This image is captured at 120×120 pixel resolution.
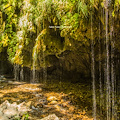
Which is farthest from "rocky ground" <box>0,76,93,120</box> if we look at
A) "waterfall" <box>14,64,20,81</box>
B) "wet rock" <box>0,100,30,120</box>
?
"waterfall" <box>14,64,20,81</box>

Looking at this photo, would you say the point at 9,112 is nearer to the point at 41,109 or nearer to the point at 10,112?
the point at 10,112

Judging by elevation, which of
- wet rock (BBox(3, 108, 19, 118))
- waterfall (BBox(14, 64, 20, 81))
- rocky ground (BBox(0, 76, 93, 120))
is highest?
waterfall (BBox(14, 64, 20, 81))

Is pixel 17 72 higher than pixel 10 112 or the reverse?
higher

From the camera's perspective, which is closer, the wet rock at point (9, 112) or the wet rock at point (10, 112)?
the wet rock at point (9, 112)

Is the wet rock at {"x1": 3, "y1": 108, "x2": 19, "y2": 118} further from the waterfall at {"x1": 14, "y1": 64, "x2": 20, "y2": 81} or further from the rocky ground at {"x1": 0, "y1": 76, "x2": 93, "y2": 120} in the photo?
the waterfall at {"x1": 14, "y1": 64, "x2": 20, "y2": 81}

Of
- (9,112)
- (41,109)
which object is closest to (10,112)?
(9,112)

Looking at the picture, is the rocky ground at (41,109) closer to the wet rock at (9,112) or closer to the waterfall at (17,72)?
the wet rock at (9,112)

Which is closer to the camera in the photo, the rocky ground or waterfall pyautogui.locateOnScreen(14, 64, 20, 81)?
the rocky ground

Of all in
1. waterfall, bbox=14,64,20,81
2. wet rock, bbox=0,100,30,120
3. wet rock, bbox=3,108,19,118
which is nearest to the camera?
wet rock, bbox=0,100,30,120

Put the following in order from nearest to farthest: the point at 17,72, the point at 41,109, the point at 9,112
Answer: the point at 9,112, the point at 41,109, the point at 17,72

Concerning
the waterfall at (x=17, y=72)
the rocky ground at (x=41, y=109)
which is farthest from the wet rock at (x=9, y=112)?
the waterfall at (x=17, y=72)

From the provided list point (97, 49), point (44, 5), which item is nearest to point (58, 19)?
point (44, 5)

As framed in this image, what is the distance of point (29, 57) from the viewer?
862 centimetres

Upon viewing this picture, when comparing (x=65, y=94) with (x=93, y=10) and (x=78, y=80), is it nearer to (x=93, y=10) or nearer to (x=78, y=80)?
(x=78, y=80)
